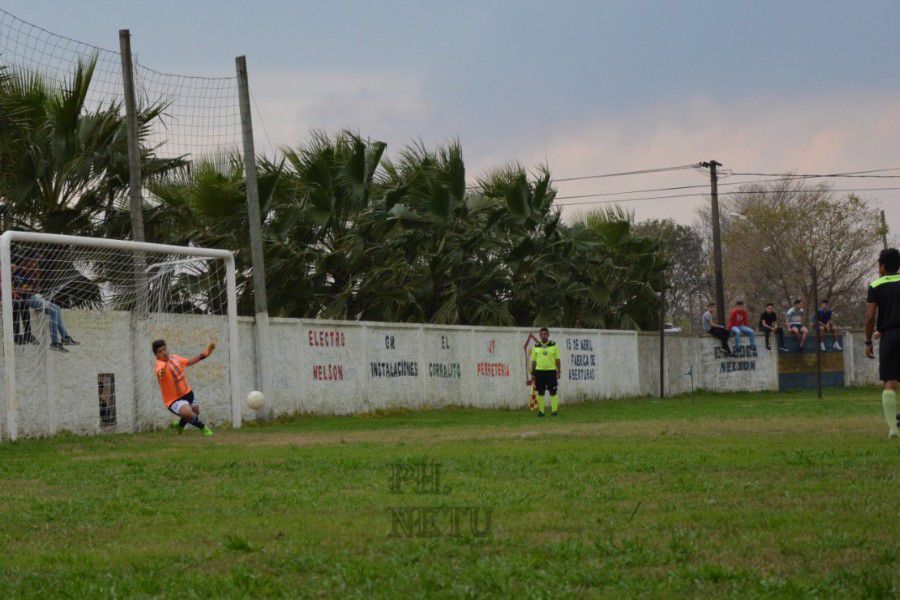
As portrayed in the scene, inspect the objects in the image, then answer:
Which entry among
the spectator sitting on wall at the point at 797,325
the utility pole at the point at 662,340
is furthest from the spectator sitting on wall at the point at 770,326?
the utility pole at the point at 662,340

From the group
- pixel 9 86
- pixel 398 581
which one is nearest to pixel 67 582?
pixel 398 581

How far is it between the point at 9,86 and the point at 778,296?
172 feet

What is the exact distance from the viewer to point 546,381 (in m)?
26.4

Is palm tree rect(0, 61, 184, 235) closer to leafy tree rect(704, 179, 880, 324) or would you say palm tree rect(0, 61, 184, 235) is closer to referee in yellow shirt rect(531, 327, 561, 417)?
referee in yellow shirt rect(531, 327, 561, 417)

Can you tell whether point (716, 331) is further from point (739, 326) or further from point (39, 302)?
point (39, 302)

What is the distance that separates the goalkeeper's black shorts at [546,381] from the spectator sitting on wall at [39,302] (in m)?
9.61

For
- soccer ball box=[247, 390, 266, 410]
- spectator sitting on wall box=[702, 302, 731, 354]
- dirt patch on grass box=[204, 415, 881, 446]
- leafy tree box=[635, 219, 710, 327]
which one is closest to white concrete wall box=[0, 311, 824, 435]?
spectator sitting on wall box=[702, 302, 731, 354]

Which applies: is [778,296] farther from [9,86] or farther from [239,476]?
[239,476]

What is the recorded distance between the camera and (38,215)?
26547 millimetres

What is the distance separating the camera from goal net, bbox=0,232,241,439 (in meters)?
19.8

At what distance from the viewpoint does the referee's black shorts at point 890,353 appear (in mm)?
13367

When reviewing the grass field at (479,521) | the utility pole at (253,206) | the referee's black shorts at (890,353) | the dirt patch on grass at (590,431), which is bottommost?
the dirt patch on grass at (590,431)

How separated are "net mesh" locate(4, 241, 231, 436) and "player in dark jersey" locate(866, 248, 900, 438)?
12381 millimetres

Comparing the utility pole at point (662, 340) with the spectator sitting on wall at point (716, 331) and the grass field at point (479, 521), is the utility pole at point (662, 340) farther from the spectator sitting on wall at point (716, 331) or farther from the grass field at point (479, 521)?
the grass field at point (479, 521)
